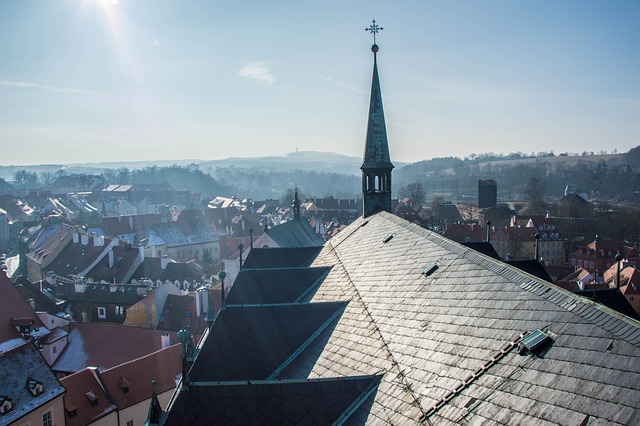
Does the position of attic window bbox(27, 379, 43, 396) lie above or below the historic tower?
below

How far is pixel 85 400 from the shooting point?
2291 cm

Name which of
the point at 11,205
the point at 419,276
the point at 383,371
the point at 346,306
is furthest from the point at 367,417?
the point at 11,205

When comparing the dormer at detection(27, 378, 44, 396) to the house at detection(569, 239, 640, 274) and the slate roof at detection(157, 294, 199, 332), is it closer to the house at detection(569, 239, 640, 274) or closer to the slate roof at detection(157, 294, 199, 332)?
the slate roof at detection(157, 294, 199, 332)

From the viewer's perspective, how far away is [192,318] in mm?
35531

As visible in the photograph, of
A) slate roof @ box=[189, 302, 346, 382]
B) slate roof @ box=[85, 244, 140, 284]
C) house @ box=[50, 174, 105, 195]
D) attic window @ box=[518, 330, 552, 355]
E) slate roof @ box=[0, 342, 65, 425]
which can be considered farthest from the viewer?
house @ box=[50, 174, 105, 195]

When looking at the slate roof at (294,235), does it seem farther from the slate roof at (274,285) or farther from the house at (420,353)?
the house at (420,353)

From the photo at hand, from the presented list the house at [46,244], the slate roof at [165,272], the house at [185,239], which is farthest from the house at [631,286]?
the house at [46,244]

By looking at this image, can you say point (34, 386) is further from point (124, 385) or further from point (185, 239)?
point (185, 239)

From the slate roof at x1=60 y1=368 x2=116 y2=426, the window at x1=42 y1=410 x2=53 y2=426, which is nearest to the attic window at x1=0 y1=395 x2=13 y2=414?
the window at x1=42 y1=410 x2=53 y2=426

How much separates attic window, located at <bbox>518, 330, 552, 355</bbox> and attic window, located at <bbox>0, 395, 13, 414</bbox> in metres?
19.0

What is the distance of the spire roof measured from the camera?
26125mm

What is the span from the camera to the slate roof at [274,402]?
9.18 m

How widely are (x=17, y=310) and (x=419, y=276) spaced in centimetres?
2591

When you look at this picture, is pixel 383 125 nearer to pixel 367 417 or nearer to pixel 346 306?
pixel 346 306
